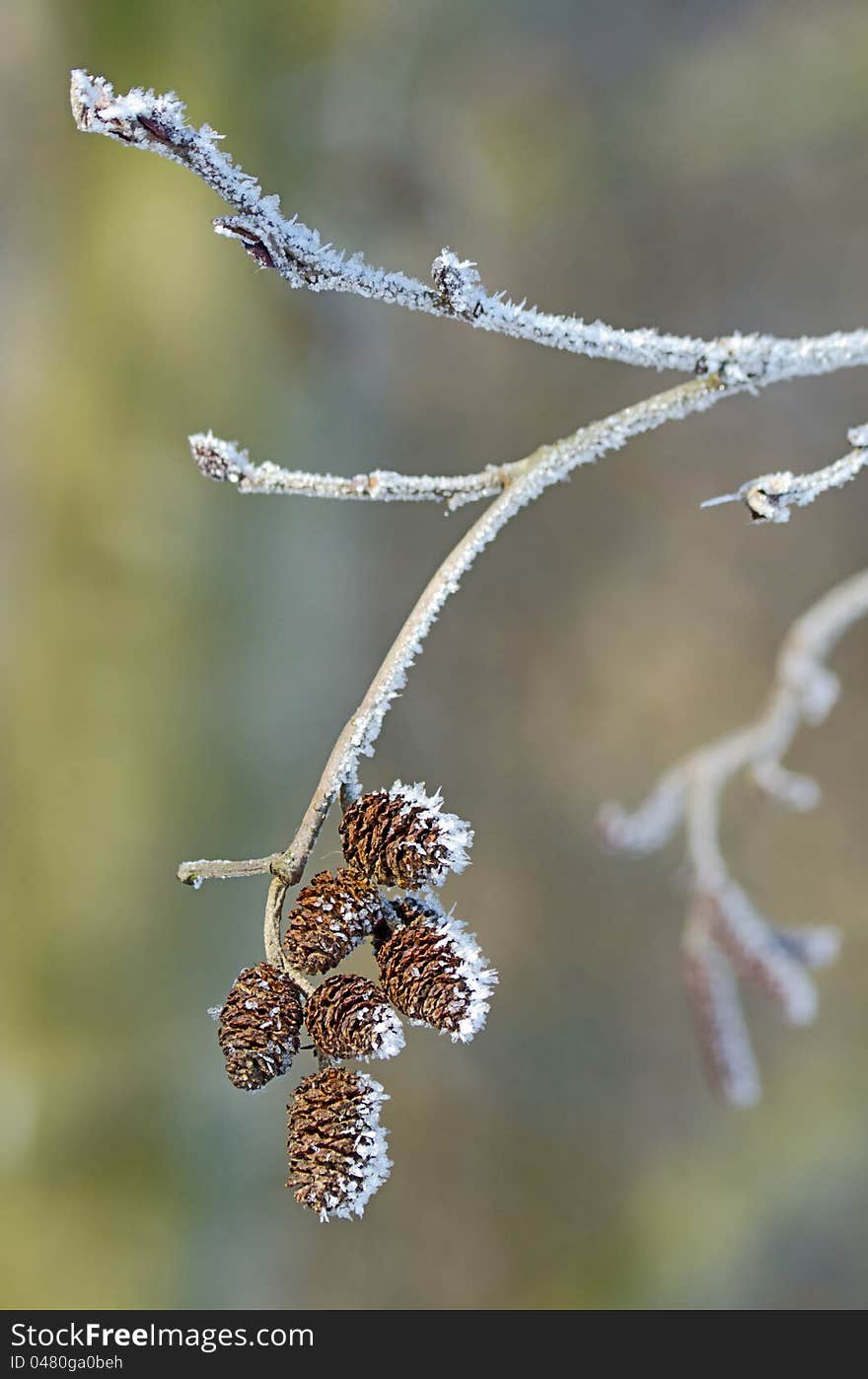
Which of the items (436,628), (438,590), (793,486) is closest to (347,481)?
(438,590)

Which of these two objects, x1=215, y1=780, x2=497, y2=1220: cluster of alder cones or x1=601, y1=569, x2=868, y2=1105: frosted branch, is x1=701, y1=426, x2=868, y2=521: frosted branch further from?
x1=601, y1=569, x2=868, y2=1105: frosted branch

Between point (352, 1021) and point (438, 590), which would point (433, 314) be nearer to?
point (438, 590)

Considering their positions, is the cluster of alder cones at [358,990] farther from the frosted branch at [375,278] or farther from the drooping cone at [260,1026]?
the frosted branch at [375,278]

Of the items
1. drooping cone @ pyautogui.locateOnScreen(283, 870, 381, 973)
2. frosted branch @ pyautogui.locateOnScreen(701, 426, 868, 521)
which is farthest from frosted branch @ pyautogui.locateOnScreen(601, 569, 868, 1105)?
drooping cone @ pyautogui.locateOnScreen(283, 870, 381, 973)

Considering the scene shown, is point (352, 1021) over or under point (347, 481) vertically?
under

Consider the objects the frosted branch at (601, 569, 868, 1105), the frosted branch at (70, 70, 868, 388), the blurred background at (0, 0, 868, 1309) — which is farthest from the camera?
the blurred background at (0, 0, 868, 1309)
